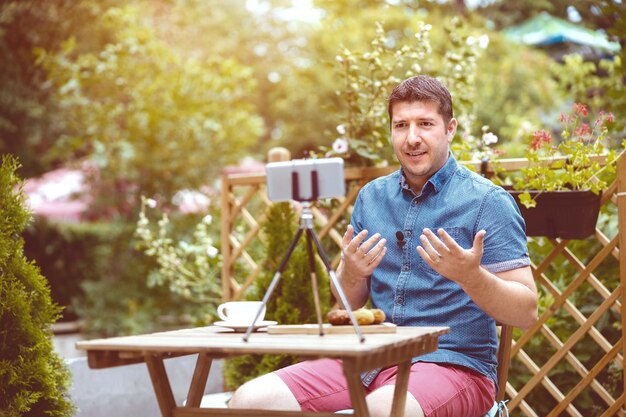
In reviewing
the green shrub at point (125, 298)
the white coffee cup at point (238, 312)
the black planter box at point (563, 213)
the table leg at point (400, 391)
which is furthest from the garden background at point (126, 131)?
the table leg at point (400, 391)

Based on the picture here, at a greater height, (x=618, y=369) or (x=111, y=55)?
(x=111, y=55)

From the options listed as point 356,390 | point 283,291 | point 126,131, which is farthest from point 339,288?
point 126,131

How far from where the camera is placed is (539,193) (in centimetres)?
274

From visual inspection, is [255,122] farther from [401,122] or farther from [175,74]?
[401,122]

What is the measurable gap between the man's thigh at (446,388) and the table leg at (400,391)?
12 centimetres

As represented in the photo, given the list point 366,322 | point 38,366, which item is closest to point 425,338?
point 366,322

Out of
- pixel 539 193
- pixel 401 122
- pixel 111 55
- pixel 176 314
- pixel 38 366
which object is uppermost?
pixel 111 55

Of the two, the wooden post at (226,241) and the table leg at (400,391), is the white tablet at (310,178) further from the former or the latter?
the wooden post at (226,241)

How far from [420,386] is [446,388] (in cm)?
8

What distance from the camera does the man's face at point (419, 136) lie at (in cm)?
223

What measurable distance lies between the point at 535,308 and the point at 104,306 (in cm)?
637

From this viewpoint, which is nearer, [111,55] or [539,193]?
[539,193]

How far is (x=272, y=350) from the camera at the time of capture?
62.0 inches

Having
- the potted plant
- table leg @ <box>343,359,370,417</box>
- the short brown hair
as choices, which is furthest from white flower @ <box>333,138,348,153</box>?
table leg @ <box>343,359,370,417</box>
